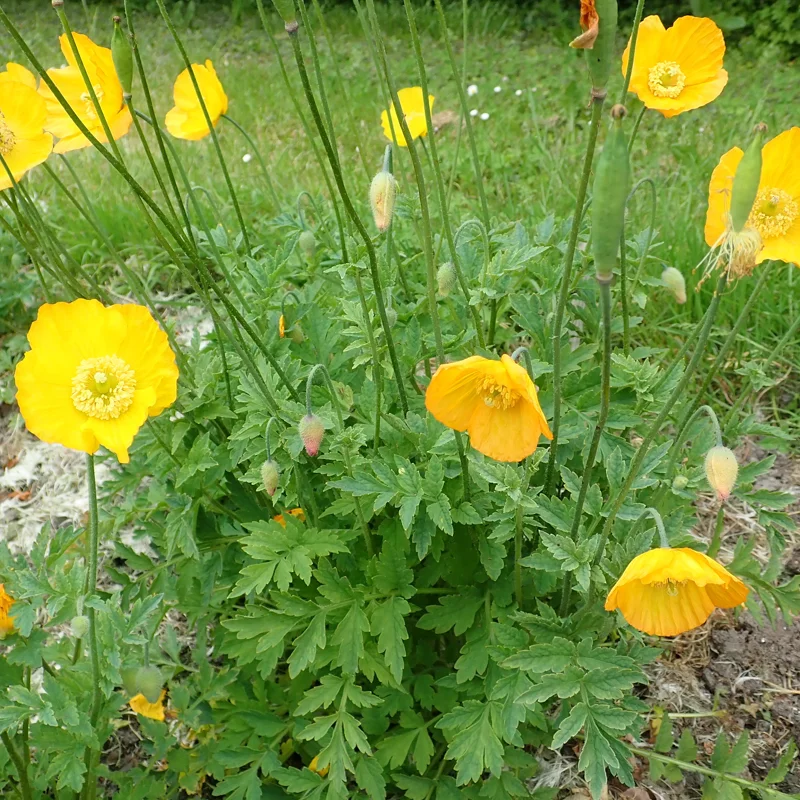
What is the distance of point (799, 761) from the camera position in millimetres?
1736

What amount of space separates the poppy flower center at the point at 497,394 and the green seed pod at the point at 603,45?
499 millimetres

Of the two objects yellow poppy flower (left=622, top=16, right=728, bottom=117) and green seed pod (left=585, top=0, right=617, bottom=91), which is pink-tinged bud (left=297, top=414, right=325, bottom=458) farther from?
yellow poppy flower (left=622, top=16, right=728, bottom=117)

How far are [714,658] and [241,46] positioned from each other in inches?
224

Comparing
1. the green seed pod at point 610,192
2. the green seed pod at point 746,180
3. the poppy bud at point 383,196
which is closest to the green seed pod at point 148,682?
the poppy bud at point 383,196

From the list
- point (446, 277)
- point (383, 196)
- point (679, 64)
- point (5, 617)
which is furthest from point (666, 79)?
point (5, 617)

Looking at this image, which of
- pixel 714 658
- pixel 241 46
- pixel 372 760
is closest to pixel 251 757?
pixel 372 760

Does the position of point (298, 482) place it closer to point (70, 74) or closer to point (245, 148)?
point (70, 74)

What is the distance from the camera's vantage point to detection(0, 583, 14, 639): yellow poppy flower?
1505mm

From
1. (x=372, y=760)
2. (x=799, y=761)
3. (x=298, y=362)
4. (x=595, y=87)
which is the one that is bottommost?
(x=799, y=761)

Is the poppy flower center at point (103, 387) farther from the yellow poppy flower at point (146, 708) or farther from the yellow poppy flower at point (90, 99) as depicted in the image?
the yellow poppy flower at point (146, 708)

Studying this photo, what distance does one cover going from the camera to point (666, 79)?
1.68 meters

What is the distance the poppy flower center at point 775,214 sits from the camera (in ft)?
4.36

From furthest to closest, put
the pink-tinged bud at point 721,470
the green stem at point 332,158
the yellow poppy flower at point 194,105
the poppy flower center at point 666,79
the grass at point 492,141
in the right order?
the grass at point 492,141
the yellow poppy flower at point 194,105
the poppy flower center at point 666,79
the pink-tinged bud at point 721,470
the green stem at point 332,158

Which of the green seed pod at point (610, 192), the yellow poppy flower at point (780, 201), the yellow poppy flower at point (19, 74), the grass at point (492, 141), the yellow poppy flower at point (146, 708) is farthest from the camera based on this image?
the grass at point (492, 141)
